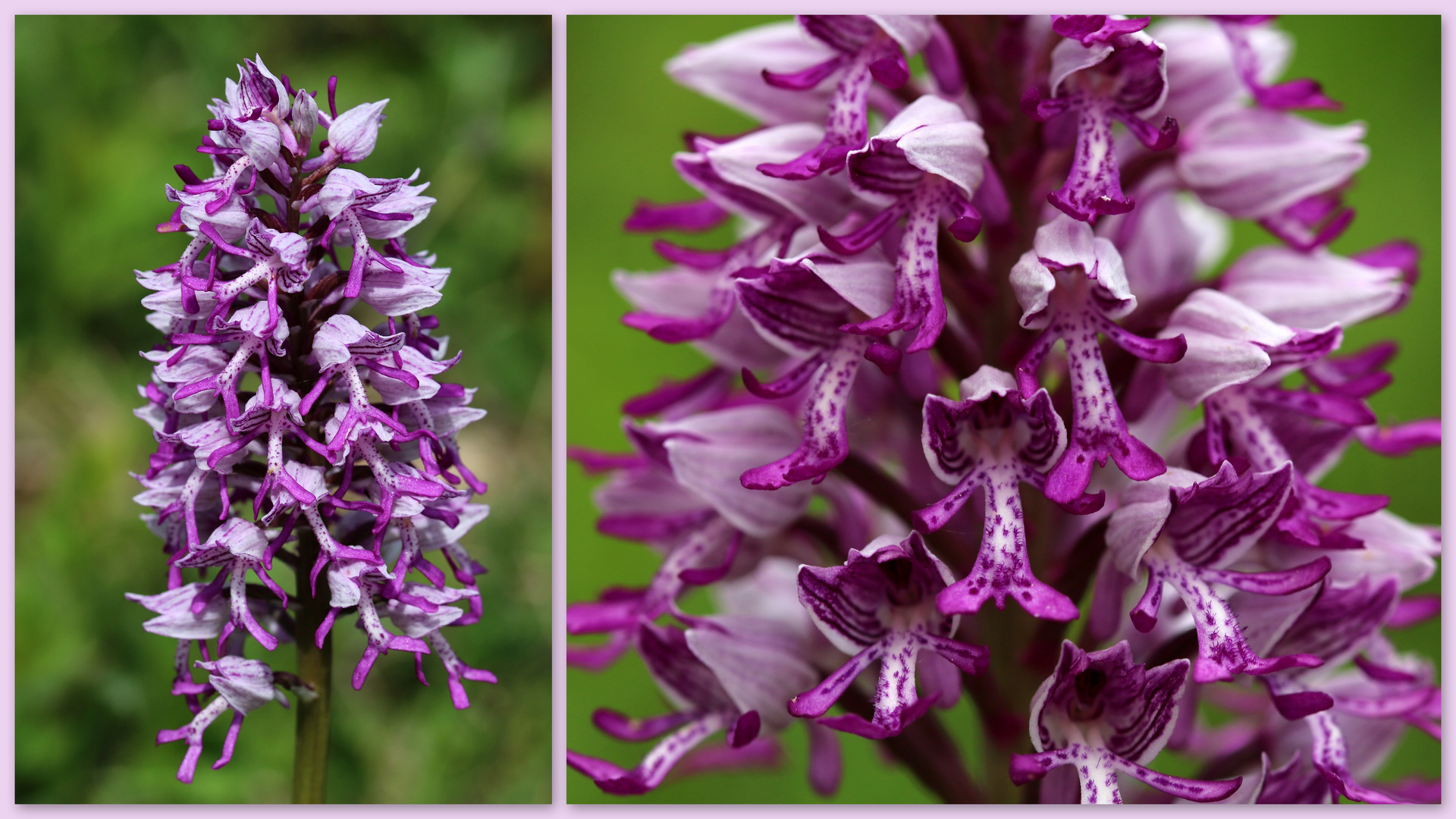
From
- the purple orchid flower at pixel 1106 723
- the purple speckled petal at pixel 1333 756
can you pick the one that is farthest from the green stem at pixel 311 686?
the purple speckled petal at pixel 1333 756

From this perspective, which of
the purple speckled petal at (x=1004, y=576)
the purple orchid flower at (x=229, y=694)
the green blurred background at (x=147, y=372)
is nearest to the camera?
the purple speckled petal at (x=1004, y=576)

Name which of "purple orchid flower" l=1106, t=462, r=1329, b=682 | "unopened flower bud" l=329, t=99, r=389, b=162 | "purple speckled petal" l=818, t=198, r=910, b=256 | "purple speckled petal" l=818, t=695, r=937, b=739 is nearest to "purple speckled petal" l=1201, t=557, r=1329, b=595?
"purple orchid flower" l=1106, t=462, r=1329, b=682

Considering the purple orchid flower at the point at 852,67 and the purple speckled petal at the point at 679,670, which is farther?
the purple speckled petal at the point at 679,670

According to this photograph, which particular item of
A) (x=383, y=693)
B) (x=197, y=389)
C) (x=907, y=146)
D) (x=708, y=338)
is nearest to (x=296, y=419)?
(x=197, y=389)

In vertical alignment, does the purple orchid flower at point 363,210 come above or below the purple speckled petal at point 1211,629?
above

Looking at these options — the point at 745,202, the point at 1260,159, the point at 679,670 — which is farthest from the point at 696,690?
the point at 1260,159

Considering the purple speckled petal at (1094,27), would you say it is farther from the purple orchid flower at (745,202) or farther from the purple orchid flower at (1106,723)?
the purple orchid flower at (1106,723)
